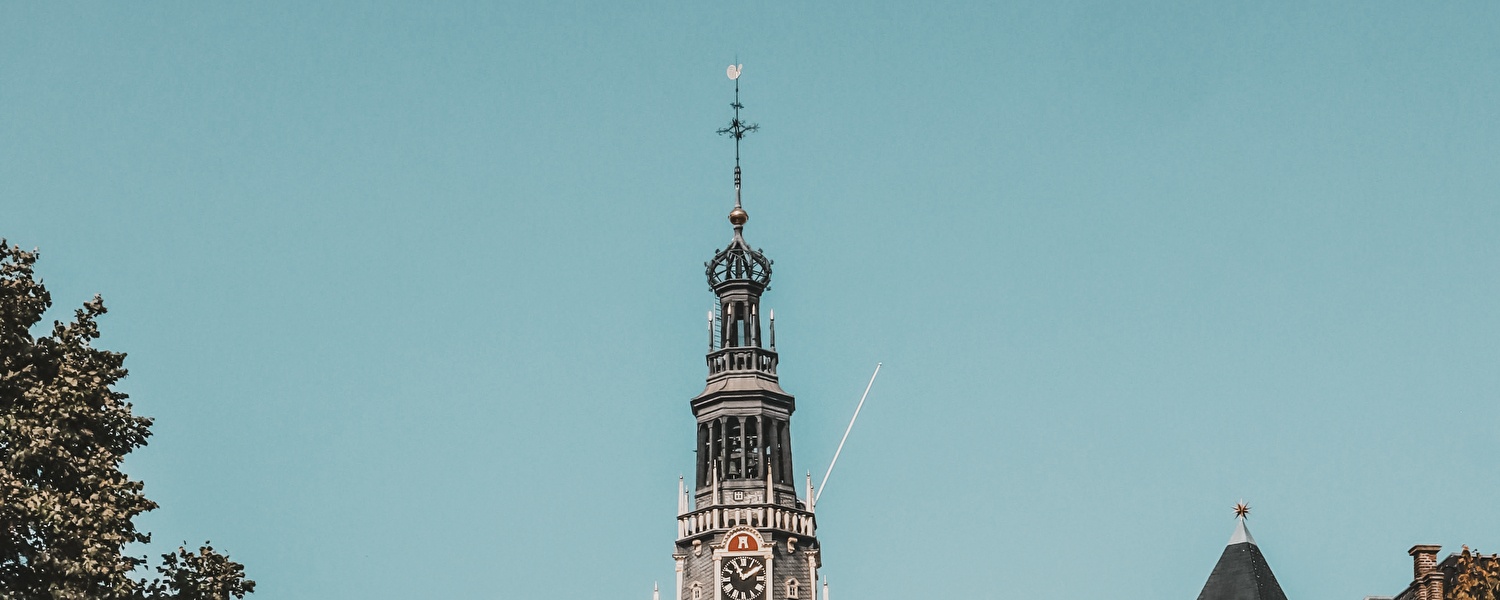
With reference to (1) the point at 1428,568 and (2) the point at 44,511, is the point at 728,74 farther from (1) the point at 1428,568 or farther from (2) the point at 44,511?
(2) the point at 44,511

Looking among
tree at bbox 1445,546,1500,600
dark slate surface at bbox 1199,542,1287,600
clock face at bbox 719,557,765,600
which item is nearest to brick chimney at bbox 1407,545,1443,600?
dark slate surface at bbox 1199,542,1287,600

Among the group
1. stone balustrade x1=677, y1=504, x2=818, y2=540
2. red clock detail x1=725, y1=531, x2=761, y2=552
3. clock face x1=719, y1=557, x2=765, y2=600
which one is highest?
stone balustrade x1=677, y1=504, x2=818, y2=540

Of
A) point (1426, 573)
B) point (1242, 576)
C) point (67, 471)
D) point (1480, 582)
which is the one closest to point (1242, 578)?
point (1242, 576)

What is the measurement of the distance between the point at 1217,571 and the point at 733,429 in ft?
125

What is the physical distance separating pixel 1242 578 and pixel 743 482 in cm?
3773

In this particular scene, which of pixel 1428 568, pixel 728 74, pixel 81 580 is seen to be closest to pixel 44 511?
pixel 81 580

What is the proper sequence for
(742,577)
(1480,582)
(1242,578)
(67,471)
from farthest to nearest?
(742,577) < (1242,578) < (1480,582) < (67,471)

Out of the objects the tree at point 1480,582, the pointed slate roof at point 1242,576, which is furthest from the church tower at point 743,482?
the tree at point 1480,582

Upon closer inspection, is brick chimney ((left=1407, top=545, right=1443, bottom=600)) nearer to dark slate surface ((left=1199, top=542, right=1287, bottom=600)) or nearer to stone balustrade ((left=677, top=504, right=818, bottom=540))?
dark slate surface ((left=1199, top=542, right=1287, bottom=600))

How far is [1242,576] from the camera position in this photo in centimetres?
9175

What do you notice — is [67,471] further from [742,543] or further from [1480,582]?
[742,543]

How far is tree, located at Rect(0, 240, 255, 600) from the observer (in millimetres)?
51969

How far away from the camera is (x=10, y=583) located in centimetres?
5300

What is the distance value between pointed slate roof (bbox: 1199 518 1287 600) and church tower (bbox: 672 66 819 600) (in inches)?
1318
